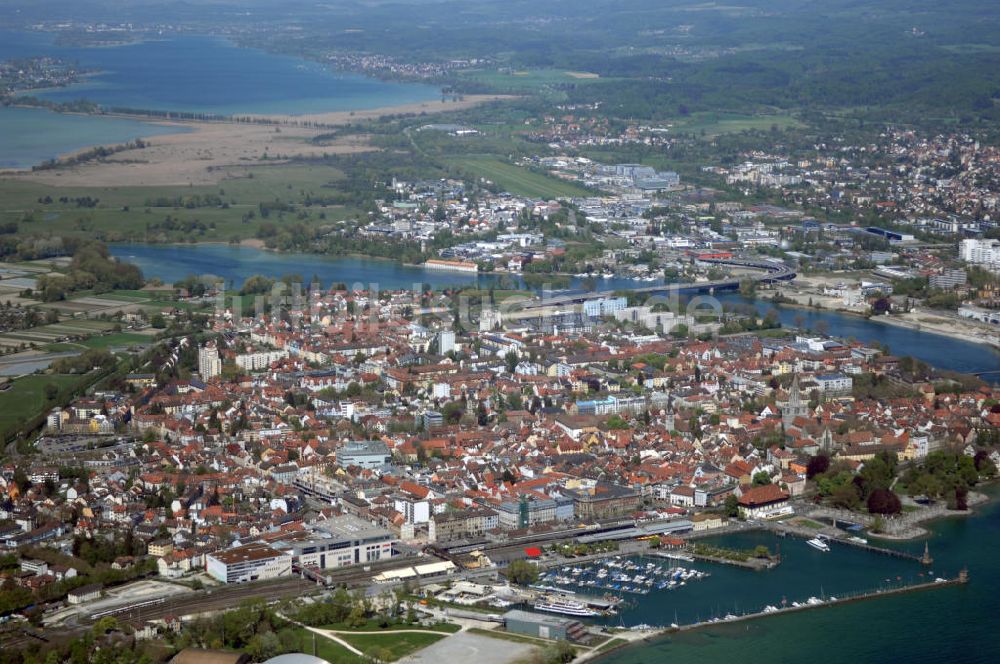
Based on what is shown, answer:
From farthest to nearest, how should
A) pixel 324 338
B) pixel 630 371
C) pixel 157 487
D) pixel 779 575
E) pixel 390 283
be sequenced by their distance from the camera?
pixel 390 283, pixel 324 338, pixel 630 371, pixel 157 487, pixel 779 575

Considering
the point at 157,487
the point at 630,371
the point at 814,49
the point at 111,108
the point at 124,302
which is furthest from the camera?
the point at 814,49

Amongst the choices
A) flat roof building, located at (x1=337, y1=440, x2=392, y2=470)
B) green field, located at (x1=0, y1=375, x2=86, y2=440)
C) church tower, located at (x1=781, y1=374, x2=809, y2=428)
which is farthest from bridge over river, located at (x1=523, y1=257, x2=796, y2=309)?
flat roof building, located at (x1=337, y1=440, x2=392, y2=470)

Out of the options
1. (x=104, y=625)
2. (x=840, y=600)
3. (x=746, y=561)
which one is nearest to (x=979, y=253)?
(x=746, y=561)

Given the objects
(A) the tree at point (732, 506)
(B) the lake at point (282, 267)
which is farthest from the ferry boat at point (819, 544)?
(B) the lake at point (282, 267)

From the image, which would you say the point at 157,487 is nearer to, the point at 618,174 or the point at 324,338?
the point at 324,338

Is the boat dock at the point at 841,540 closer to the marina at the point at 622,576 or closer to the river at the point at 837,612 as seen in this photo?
the river at the point at 837,612

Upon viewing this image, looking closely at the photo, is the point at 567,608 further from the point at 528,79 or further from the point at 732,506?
the point at 528,79

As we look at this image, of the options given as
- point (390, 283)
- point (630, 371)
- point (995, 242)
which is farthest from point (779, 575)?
point (995, 242)
